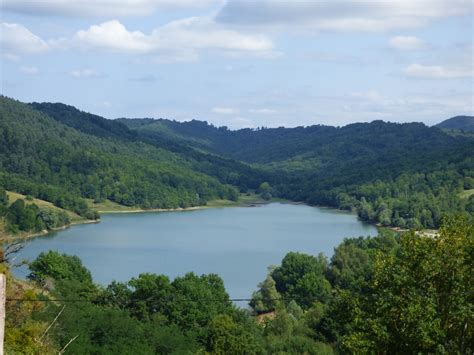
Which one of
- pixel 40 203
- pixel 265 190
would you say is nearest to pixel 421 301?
pixel 40 203

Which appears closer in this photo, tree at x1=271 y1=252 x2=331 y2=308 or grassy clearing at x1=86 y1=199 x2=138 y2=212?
tree at x1=271 y1=252 x2=331 y2=308

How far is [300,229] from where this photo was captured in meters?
73.4

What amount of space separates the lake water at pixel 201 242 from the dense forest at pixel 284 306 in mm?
5914

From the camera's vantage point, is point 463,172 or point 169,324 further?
point 463,172

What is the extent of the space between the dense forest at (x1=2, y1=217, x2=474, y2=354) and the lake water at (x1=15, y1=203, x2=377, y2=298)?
5.91 m

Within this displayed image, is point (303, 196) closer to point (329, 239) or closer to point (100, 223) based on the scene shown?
point (100, 223)

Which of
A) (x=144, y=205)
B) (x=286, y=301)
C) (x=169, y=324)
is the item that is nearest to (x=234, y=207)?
(x=144, y=205)

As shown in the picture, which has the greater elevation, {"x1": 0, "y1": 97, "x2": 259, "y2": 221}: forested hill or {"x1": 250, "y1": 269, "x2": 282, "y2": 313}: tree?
{"x1": 0, "y1": 97, "x2": 259, "y2": 221}: forested hill

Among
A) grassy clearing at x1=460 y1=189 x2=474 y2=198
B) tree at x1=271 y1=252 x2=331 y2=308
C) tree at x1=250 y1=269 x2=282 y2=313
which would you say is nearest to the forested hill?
grassy clearing at x1=460 y1=189 x2=474 y2=198

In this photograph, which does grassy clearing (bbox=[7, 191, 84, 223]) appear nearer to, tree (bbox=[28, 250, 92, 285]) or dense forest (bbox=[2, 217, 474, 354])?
dense forest (bbox=[2, 217, 474, 354])

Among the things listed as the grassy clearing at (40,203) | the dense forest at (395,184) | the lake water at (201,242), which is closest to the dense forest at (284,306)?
the lake water at (201,242)

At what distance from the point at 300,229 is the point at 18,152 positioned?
179ft

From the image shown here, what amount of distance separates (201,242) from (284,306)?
90.1ft

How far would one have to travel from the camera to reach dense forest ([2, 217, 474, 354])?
34.2 ft
